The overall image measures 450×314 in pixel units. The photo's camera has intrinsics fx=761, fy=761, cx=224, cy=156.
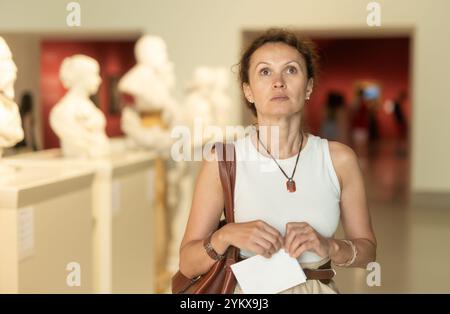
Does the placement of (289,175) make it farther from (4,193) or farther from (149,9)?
(149,9)

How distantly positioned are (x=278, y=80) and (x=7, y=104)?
7.56 ft

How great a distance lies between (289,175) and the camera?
2115 millimetres

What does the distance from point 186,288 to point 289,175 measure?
46 centimetres

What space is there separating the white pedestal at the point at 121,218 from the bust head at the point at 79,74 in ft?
1.79

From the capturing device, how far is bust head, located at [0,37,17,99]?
385cm

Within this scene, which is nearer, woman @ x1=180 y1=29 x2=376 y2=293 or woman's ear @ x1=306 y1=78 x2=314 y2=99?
woman @ x1=180 y1=29 x2=376 y2=293

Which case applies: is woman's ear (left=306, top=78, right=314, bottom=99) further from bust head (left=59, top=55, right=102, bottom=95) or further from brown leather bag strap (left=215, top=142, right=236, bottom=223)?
bust head (left=59, top=55, right=102, bottom=95)

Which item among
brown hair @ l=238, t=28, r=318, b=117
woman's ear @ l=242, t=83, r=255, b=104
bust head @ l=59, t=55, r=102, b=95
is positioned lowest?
woman's ear @ l=242, t=83, r=255, b=104

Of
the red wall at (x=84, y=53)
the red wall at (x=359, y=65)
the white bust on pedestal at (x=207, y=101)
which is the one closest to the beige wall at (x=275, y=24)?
the red wall at (x=84, y=53)

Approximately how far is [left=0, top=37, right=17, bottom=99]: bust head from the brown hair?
200 cm

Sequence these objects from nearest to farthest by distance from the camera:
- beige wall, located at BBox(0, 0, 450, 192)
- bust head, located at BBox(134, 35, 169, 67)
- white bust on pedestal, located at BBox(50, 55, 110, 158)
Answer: white bust on pedestal, located at BBox(50, 55, 110, 158) → bust head, located at BBox(134, 35, 169, 67) → beige wall, located at BBox(0, 0, 450, 192)

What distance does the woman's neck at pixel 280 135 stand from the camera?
214cm

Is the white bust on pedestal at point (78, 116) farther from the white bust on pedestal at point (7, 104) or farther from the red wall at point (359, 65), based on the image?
the red wall at point (359, 65)

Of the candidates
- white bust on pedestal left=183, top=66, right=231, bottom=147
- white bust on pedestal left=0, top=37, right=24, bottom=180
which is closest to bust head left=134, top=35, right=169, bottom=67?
white bust on pedestal left=183, top=66, right=231, bottom=147
